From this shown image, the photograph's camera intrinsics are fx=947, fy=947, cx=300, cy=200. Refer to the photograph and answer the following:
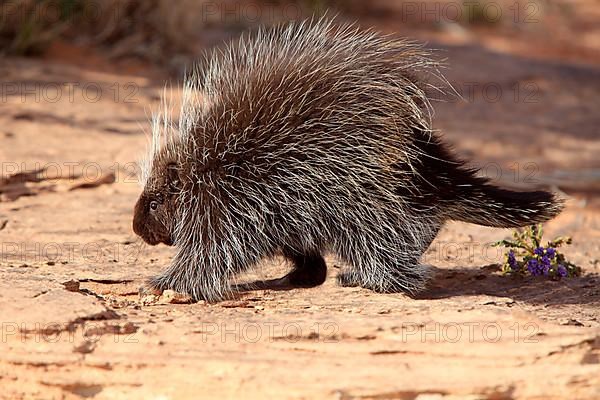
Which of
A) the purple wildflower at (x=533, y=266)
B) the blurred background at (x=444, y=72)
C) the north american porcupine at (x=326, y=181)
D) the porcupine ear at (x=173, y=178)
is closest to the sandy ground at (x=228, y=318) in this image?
the purple wildflower at (x=533, y=266)

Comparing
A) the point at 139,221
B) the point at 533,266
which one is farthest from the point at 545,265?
the point at 139,221

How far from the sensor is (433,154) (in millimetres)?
5262

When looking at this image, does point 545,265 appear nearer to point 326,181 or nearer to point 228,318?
point 326,181

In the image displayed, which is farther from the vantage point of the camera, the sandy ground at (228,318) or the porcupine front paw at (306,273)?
the porcupine front paw at (306,273)

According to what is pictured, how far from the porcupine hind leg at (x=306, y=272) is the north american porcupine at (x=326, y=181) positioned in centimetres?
19

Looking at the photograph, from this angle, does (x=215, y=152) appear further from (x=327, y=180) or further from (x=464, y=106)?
(x=464, y=106)

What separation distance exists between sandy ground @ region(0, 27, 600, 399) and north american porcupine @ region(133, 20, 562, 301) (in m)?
Result: 0.25

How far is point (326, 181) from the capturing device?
526 cm

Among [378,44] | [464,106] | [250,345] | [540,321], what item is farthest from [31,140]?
[464,106]

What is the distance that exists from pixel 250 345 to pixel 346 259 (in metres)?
1.27

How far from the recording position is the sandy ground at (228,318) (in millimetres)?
4043

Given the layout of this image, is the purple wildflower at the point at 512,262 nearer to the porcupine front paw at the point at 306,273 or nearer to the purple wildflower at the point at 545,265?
the purple wildflower at the point at 545,265

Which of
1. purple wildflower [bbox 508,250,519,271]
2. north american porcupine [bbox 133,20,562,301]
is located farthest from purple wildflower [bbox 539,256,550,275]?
north american porcupine [bbox 133,20,562,301]

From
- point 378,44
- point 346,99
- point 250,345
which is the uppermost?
point 378,44
